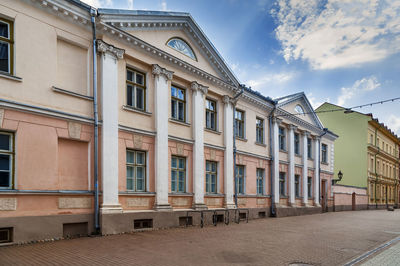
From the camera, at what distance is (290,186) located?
961 inches

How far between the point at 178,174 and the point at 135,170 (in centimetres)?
267

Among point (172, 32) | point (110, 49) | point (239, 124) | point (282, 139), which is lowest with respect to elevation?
point (282, 139)

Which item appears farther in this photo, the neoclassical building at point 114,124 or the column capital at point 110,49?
the column capital at point 110,49

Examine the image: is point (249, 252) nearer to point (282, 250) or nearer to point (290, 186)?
point (282, 250)

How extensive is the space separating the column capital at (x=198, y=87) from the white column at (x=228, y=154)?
1.91 m

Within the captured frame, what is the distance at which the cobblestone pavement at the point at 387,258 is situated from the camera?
8078mm

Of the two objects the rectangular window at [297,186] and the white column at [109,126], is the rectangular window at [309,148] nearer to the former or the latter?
the rectangular window at [297,186]

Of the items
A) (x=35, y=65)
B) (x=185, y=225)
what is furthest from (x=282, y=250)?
(x=35, y=65)

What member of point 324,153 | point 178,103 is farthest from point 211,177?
point 324,153

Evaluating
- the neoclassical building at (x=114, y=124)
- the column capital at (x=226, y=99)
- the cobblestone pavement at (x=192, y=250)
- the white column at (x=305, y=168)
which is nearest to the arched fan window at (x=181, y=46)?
the neoclassical building at (x=114, y=124)

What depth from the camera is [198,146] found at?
16.3m

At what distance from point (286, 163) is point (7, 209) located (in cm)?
1898

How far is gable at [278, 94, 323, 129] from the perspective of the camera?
24.5 meters

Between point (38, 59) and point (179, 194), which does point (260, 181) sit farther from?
point (38, 59)
